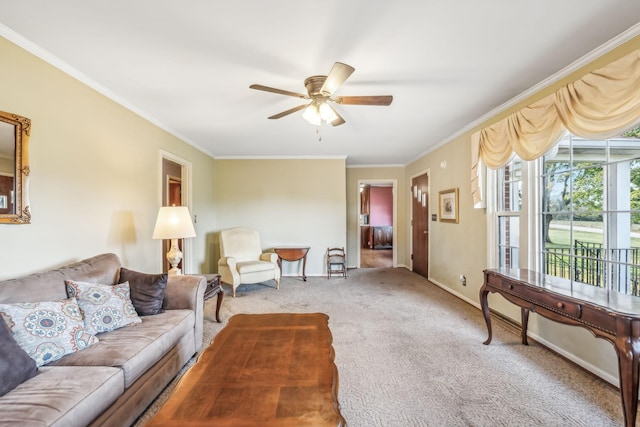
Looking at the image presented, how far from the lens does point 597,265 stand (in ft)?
6.91

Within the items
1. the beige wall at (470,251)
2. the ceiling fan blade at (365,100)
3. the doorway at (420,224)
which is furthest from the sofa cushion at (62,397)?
the doorway at (420,224)

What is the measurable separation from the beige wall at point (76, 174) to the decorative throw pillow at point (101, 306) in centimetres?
41

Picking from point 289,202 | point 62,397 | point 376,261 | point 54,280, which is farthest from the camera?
point 376,261

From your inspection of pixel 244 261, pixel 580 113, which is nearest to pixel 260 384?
pixel 580 113

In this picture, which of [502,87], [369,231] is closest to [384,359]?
[502,87]

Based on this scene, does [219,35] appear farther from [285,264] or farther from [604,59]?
[285,264]

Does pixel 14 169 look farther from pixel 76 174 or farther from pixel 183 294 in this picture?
pixel 183 294

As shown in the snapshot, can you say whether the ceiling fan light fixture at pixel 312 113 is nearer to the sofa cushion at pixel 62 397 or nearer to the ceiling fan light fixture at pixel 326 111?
the ceiling fan light fixture at pixel 326 111

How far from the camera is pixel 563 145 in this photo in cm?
235

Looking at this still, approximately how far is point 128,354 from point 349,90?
256 centimetres

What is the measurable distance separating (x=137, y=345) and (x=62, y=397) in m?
0.47

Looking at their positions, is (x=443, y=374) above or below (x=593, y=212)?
below

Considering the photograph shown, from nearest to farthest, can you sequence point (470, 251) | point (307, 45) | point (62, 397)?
point (62, 397) → point (307, 45) → point (470, 251)

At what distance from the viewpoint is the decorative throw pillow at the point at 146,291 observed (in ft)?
6.85
